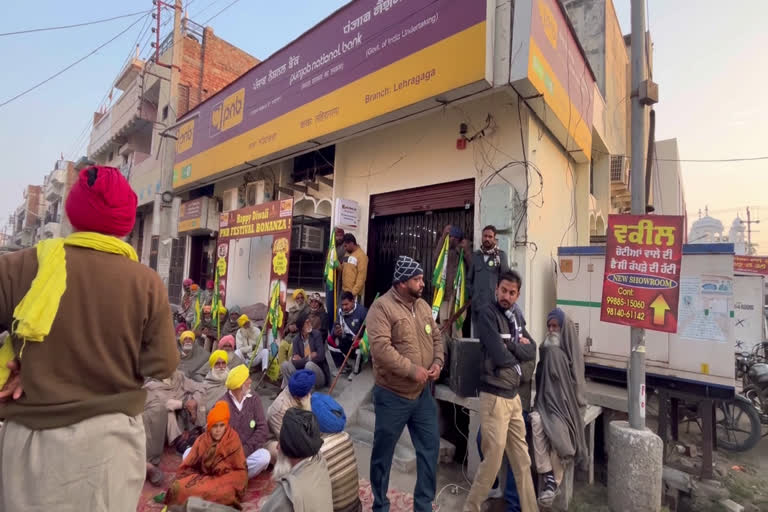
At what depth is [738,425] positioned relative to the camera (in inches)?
212

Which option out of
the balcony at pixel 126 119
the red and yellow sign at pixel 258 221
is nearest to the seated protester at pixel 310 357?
the red and yellow sign at pixel 258 221

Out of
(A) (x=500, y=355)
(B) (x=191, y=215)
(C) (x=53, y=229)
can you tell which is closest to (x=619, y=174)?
(A) (x=500, y=355)

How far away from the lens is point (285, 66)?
24.2 feet

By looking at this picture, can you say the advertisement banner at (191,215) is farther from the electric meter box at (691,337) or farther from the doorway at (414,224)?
the electric meter box at (691,337)

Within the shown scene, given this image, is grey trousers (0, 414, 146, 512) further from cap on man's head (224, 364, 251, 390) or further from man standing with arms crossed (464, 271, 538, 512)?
cap on man's head (224, 364, 251, 390)

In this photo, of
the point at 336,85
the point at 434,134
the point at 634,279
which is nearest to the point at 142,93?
the point at 336,85

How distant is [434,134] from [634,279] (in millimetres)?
3634

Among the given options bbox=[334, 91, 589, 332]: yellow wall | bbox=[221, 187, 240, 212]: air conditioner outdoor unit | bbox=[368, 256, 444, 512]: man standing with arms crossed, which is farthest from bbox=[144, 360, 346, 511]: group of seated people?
bbox=[221, 187, 240, 212]: air conditioner outdoor unit

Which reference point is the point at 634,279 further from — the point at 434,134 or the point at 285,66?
the point at 285,66

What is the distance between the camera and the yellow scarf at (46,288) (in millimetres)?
1261

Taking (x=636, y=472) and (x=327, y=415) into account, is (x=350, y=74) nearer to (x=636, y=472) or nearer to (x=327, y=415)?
(x=327, y=415)

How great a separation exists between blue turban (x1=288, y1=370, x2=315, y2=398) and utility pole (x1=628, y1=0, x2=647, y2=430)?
2813 mm

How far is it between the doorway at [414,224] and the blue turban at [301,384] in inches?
106

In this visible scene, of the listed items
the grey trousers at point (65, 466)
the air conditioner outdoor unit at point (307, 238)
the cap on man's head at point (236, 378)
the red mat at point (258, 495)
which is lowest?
the red mat at point (258, 495)
